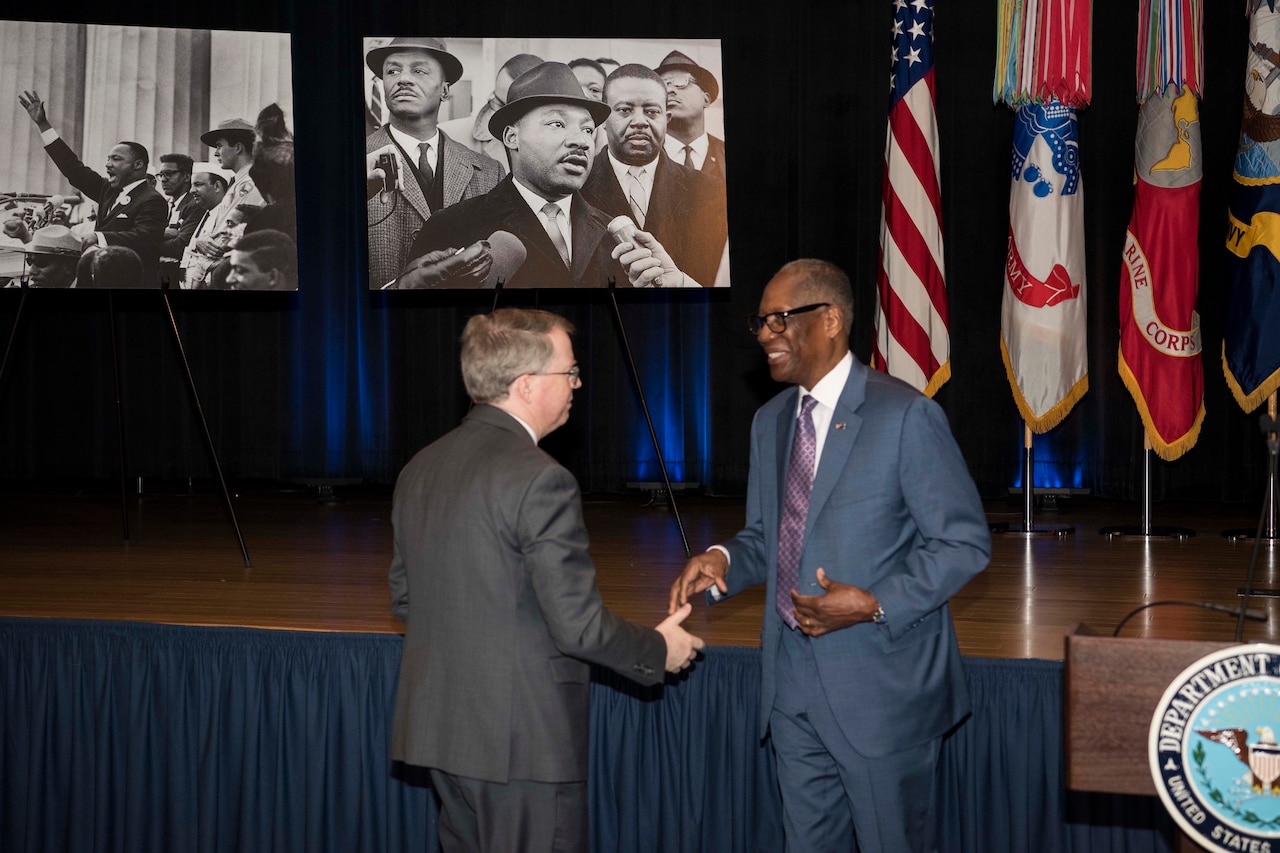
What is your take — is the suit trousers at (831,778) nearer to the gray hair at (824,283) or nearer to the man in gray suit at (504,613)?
the man in gray suit at (504,613)

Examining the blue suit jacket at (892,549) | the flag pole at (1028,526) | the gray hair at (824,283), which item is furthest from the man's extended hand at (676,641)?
the flag pole at (1028,526)

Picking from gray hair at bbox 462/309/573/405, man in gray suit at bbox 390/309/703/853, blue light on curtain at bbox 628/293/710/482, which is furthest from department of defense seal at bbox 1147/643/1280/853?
blue light on curtain at bbox 628/293/710/482

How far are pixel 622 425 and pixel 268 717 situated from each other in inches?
176

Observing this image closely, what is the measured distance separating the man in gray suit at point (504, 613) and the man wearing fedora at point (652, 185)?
2.80m

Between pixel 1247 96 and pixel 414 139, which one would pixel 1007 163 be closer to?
pixel 1247 96

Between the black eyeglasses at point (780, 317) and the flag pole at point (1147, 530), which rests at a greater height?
the black eyeglasses at point (780, 317)

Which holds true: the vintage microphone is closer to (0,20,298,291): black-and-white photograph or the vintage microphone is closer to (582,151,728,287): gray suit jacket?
(582,151,728,287): gray suit jacket

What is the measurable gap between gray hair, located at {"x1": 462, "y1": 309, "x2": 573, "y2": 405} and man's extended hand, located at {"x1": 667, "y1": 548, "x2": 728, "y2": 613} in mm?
516

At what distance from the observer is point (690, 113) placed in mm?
4930

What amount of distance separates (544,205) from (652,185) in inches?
18.4

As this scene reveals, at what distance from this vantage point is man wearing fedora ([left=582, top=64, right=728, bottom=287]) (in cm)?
492

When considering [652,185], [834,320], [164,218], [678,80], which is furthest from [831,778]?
[164,218]

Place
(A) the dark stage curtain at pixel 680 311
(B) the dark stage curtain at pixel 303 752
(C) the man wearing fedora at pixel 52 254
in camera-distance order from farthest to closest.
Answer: (A) the dark stage curtain at pixel 680 311 → (C) the man wearing fedora at pixel 52 254 → (B) the dark stage curtain at pixel 303 752

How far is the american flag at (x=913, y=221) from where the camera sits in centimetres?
593
